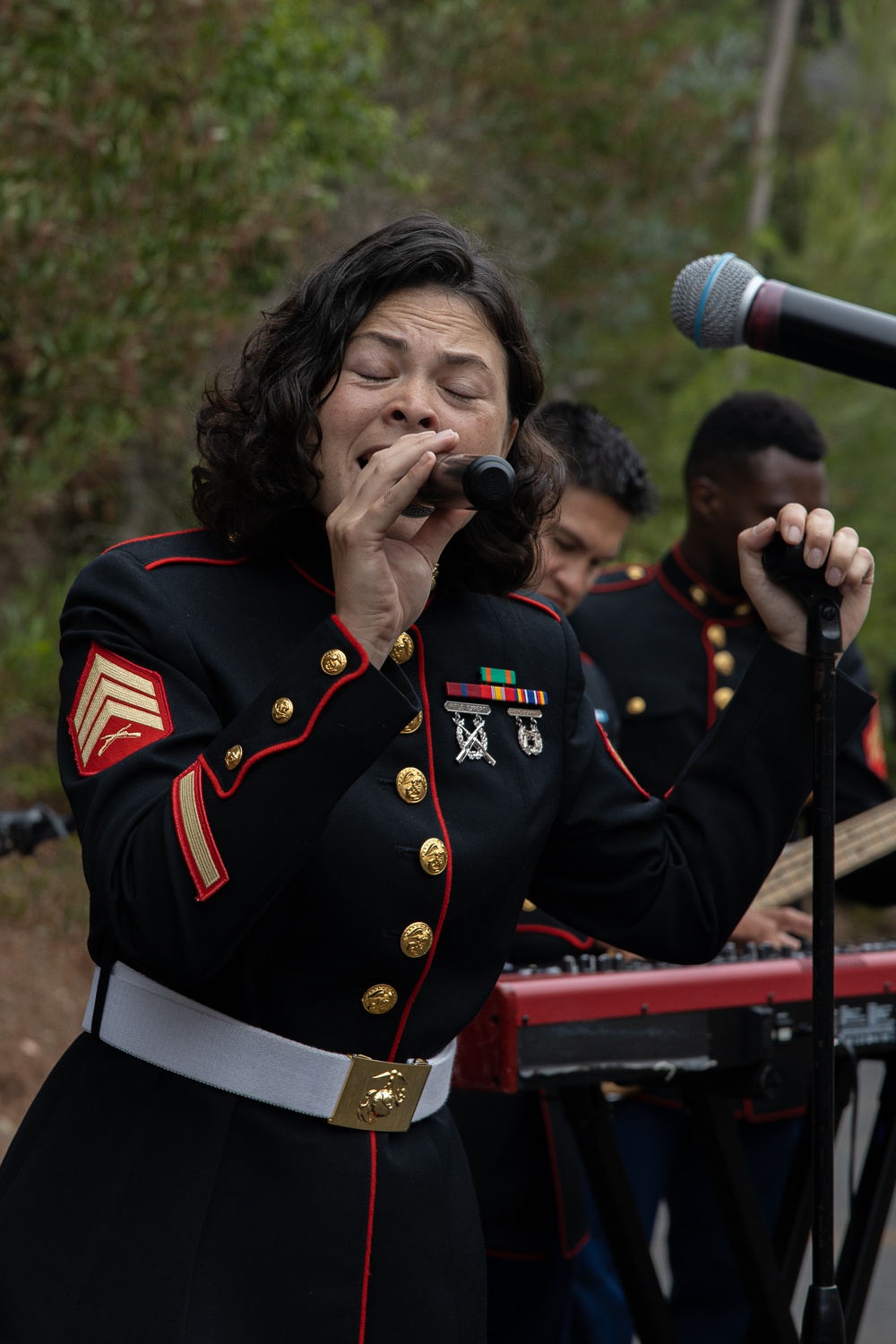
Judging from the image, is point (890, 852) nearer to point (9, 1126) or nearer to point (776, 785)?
point (776, 785)

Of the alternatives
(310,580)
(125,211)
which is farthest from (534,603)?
(125,211)

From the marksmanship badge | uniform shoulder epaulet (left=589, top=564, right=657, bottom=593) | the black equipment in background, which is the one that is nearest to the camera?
the marksmanship badge

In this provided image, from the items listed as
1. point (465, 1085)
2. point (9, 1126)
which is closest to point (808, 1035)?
point (465, 1085)

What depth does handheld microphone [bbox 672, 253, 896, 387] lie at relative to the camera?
160 centimetres

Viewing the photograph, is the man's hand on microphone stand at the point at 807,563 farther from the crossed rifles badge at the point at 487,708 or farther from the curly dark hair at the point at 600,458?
the curly dark hair at the point at 600,458

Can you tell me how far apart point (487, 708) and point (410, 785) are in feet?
0.63

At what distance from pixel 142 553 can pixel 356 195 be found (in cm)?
778

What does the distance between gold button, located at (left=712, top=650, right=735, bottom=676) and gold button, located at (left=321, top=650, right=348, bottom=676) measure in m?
2.11

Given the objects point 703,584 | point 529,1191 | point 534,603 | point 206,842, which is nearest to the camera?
point 206,842

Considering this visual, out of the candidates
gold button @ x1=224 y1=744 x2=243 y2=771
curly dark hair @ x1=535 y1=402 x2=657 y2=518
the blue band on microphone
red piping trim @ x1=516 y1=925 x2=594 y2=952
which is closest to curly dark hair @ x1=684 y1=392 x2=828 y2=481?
curly dark hair @ x1=535 y1=402 x2=657 y2=518

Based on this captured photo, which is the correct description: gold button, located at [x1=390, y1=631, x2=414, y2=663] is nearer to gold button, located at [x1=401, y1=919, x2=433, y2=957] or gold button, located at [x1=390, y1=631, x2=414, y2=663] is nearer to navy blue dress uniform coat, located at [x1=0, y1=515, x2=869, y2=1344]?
navy blue dress uniform coat, located at [x1=0, y1=515, x2=869, y2=1344]

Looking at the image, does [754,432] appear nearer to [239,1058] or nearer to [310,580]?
[310,580]

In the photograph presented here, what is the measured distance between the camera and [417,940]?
5.43 ft

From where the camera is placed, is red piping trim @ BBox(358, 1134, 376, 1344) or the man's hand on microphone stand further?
the man's hand on microphone stand
